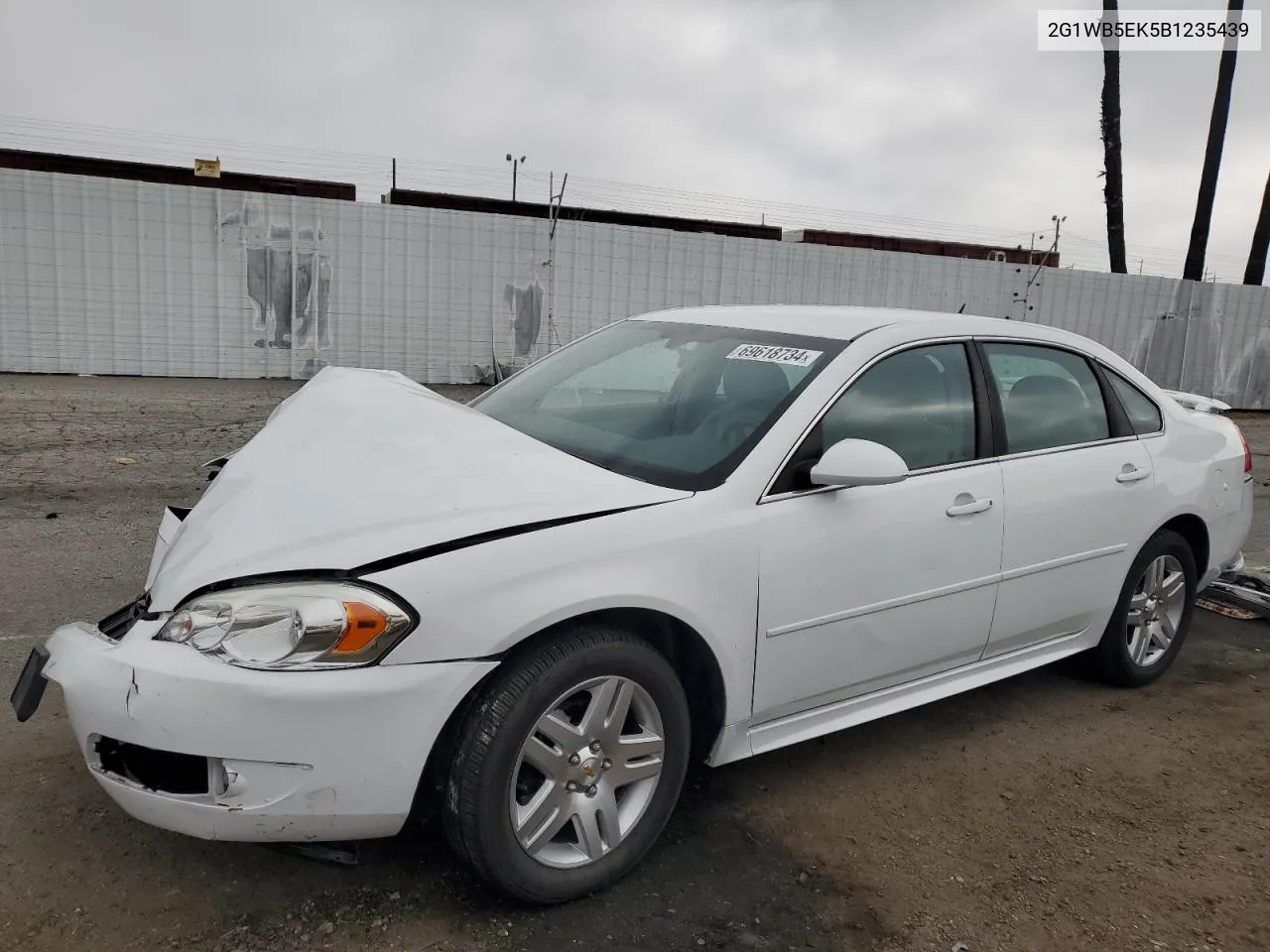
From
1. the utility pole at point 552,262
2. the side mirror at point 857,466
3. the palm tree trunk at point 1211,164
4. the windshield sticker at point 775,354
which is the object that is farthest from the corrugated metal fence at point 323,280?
the side mirror at point 857,466

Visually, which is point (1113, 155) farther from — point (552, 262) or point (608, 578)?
point (608, 578)

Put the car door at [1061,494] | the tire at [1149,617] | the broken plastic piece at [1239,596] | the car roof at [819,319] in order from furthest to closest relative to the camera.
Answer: the broken plastic piece at [1239,596] < the tire at [1149,617] < the car door at [1061,494] < the car roof at [819,319]

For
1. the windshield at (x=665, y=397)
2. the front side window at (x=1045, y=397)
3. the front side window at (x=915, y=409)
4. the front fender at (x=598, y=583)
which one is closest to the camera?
the front fender at (x=598, y=583)

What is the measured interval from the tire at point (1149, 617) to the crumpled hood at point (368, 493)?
238 centimetres

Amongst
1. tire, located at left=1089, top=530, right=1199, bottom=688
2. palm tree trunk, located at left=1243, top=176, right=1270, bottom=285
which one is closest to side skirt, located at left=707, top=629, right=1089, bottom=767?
tire, located at left=1089, top=530, right=1199, bottom=688

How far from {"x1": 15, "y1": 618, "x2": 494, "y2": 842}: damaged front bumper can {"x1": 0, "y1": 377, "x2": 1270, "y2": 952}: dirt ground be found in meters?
0.34

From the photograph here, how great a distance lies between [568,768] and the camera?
2.50 meters

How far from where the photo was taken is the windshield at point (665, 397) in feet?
9.78

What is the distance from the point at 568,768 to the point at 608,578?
→ 1.63 feet

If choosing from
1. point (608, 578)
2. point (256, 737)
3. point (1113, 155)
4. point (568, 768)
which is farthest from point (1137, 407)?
point (1113, 155)

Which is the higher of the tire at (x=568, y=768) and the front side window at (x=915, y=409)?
the front side window at (x=915, y=409)

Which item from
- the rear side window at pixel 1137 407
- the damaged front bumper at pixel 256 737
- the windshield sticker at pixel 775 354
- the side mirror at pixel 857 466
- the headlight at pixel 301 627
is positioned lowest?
the damaged front bumper at pixel 256 737

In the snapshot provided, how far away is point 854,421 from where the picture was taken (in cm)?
316

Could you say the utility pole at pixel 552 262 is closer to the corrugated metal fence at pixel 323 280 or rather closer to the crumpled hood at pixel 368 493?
the corrugated metal fence at pixel 323 280
